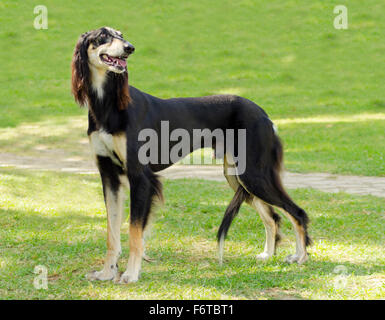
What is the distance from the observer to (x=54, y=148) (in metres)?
13.1

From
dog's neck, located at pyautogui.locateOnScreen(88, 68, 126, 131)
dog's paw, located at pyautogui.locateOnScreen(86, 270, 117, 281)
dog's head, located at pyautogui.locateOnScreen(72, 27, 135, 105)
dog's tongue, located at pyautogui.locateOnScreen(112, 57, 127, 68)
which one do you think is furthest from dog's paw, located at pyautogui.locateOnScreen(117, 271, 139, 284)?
dog's tongue, located at pyautogui.locateOnScreen(112, 57, 127, 68)

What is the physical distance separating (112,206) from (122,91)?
41.6 inches

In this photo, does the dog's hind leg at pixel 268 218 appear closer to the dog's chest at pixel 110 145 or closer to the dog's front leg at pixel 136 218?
the dog's front leg at pixel 136 218

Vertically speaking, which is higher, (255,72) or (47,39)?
(47,39)

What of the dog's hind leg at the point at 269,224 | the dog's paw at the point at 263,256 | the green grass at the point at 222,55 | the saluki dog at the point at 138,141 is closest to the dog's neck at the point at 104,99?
the saluki dog at the point at 138,141

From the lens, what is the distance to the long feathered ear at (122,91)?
16.2 ft

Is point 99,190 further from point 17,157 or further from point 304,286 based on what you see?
point 304,286

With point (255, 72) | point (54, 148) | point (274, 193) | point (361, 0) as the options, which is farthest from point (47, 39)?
point (274, 193)

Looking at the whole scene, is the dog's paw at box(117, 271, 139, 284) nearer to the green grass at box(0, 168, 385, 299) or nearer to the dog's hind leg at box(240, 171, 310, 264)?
the green grass at box(0, 168, 385, 299)

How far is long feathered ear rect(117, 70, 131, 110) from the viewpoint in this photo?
195 inches

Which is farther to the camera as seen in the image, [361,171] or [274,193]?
[361,171]

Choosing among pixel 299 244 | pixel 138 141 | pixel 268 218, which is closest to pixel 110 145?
pixel 138 141

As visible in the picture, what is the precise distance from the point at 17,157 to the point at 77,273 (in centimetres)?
720

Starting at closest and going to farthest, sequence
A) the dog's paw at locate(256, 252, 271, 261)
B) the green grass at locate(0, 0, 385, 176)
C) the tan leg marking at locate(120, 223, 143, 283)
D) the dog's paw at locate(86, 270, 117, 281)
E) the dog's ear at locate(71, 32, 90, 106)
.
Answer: the dog's ear at locate(71, 32, 90, 106) < the tan leg marking at locate(120, 223, 143, 283) < the dog's paw at locate(86, 270, 117, 281) < the dog's paw at locate(256, 252, 271, 261) < the green grass at locate(0, 0, 385, 176)
